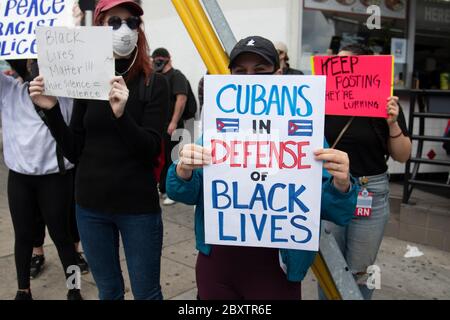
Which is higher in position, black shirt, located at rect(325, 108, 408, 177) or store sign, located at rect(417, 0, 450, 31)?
store sign, located at rect(417, 0, 450, 31)

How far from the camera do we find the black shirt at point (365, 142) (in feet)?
8.96

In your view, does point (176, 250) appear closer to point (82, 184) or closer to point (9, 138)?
point (9, 138)

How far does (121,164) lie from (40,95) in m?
0.55

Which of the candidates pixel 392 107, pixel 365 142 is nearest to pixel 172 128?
pixel 365 142

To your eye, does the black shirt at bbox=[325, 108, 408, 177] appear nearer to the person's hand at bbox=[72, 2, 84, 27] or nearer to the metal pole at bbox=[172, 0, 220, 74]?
the metal pole at bbox=[172, 0, 220, 74]

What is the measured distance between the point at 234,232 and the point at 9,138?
224 cm

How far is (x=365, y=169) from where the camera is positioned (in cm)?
278

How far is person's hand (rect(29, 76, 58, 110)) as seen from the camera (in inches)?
92.5

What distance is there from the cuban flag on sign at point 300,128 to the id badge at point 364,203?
1182 millimetres

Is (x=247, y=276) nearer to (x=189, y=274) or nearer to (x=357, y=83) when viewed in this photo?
(x=357, y=83)

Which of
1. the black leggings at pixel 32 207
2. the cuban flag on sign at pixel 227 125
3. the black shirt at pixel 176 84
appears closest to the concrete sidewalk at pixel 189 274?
the black leggings at pixel 32 207

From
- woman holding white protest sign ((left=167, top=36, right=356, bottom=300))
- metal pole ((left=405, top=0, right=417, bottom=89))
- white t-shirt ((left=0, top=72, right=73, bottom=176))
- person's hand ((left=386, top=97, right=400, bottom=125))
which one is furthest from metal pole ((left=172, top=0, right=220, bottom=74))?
metal pole ((left=405, top=0, right=417, bottom=89))

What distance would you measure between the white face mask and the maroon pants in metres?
1.15

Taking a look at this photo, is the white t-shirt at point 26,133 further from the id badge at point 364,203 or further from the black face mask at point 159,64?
the black face mask at point 159,64
